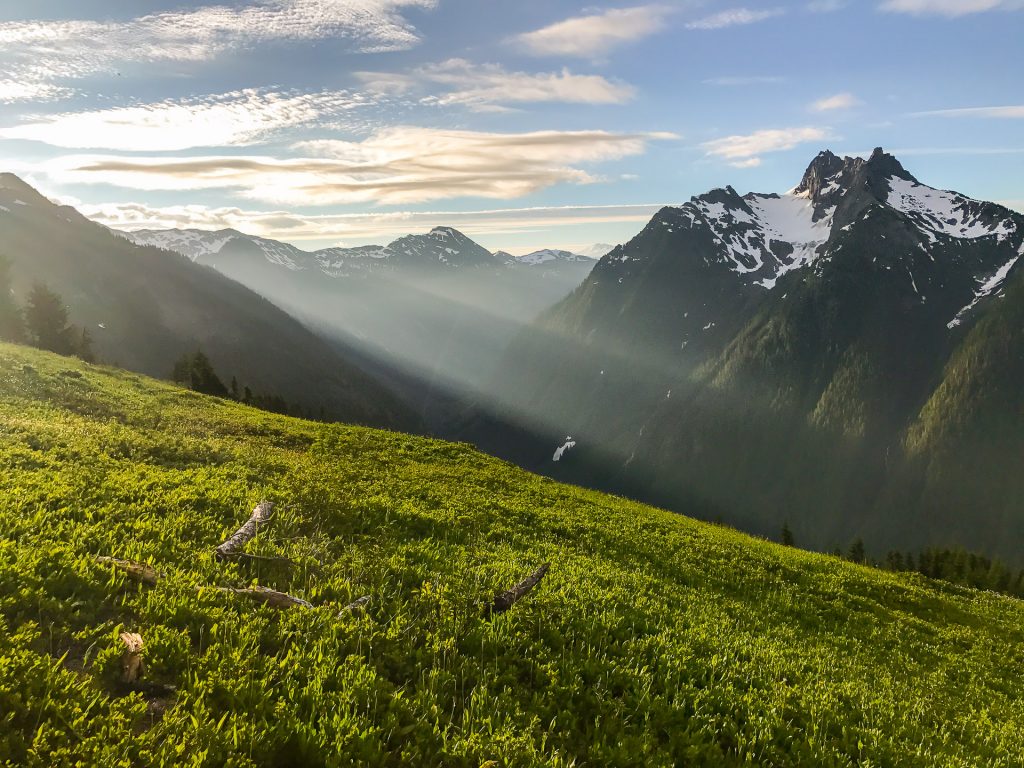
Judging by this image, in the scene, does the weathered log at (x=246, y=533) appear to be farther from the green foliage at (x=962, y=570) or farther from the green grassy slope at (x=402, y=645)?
the green foliage at (x=962, y=570)

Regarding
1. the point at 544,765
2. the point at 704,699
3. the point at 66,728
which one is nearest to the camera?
the point at 66,728

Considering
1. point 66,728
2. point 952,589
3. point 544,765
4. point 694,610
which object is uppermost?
point 66,728

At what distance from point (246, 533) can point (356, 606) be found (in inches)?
134

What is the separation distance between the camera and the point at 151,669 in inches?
248

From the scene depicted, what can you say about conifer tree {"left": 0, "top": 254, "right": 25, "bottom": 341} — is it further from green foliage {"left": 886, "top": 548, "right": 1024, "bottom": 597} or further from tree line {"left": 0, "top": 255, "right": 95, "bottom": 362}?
green foliage {"left": 886, "top": 548, "right": 1024, "bottom": 597}

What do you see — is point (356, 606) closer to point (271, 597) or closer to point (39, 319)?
point (271, 597)

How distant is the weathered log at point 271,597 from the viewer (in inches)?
315

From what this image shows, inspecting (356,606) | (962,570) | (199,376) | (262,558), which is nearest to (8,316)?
(199,376)

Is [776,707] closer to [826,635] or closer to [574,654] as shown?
[574,654]

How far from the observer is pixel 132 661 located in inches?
247

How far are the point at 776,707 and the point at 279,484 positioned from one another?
501 inches

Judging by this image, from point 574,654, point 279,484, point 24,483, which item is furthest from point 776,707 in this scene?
point 24,483

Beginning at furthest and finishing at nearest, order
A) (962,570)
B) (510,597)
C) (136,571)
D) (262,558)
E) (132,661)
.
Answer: (962,570) < (510,597) < (262,558) < (136,571) < (132,661)

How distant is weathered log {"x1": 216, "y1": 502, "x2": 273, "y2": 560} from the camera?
9423 mm
